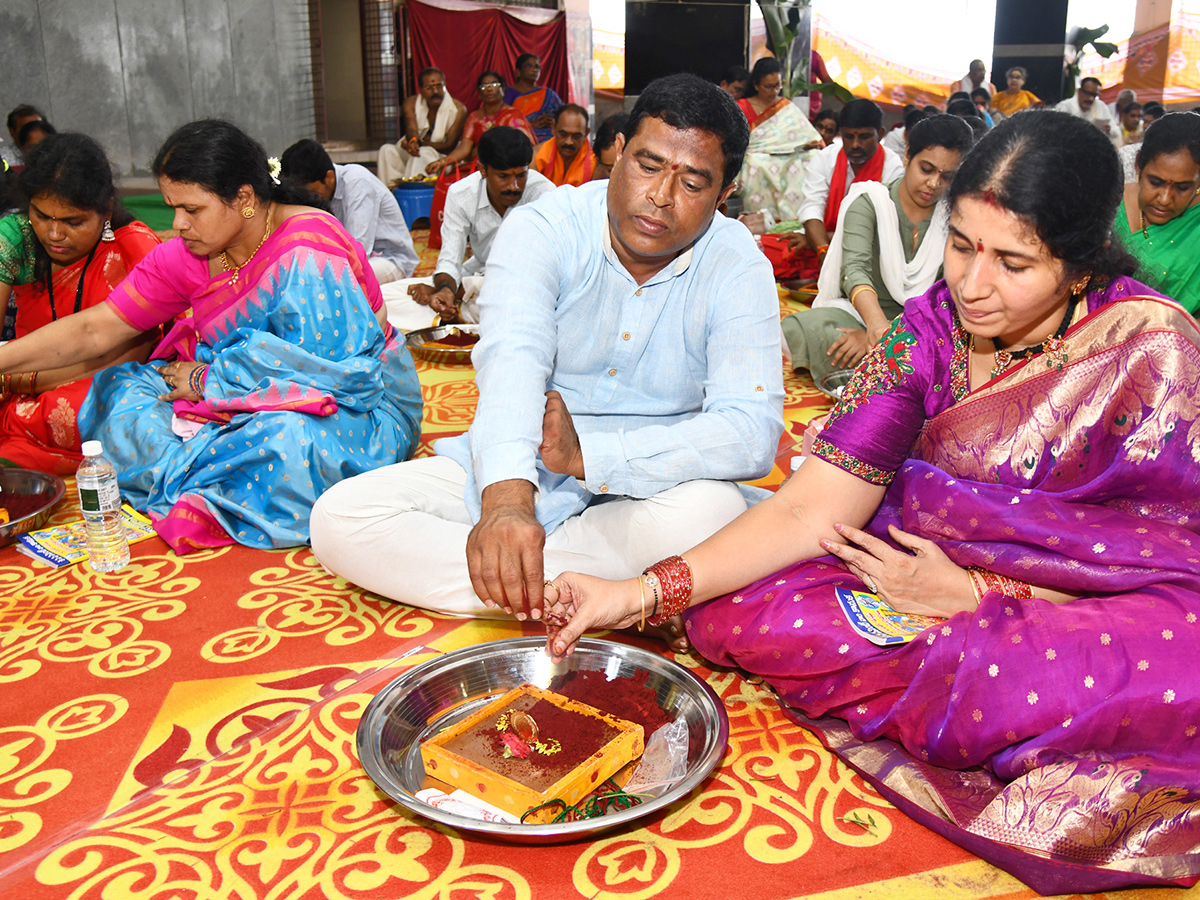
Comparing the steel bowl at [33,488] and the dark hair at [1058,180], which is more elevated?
the dark hair at [1058,180]

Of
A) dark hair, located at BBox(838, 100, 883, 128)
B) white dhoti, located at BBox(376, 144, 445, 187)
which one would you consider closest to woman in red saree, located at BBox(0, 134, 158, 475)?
dark hair, located at BBox(838, 100, 883, 128)

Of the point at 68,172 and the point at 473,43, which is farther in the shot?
the point at 473,43

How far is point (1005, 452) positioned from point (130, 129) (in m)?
8.65

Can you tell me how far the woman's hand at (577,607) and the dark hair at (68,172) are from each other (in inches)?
88.6

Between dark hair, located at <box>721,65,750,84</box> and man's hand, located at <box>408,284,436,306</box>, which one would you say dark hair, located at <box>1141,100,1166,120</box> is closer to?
dark hair, located at <box>721,65,750,84</box>

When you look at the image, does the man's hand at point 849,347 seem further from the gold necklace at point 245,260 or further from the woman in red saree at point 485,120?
the woman in red saree at point 485,120

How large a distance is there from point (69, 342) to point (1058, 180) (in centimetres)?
275

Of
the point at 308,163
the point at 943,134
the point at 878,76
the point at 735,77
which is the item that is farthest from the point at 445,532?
the point at 878,76

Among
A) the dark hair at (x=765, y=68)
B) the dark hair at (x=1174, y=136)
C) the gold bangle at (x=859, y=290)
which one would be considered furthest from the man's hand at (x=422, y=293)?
the dark hair at (x=765, y=68)

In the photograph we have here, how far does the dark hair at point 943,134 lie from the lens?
3807 mm

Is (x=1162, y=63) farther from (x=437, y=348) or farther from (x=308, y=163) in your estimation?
(x=437, y=348)

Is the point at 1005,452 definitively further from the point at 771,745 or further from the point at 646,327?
the point at 646,327

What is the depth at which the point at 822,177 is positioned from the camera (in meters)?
6.66

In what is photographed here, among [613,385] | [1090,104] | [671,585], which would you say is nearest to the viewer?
[671,585]
